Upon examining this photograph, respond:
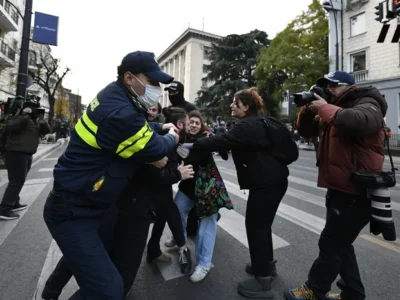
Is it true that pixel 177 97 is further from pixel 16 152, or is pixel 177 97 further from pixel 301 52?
pixel 301 52

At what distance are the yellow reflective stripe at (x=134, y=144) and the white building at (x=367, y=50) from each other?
23309 mm

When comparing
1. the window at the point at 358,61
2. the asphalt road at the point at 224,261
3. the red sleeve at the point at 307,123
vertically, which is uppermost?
the window at the point at 358,61

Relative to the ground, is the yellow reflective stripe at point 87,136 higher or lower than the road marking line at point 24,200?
higher

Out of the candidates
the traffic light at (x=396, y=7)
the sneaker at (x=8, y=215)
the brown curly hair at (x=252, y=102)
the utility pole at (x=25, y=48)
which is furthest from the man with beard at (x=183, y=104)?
the traffic light at (x=396, y=7)

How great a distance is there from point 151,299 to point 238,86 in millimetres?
28581

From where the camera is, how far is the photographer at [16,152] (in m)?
4.70

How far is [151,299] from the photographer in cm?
256

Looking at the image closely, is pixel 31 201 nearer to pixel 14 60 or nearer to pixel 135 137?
pixel 135 137

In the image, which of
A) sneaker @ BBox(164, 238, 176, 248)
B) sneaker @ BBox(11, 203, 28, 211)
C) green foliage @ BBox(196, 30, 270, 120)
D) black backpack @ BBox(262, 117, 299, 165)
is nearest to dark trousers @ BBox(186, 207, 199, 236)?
sneaker @ BBox(164, 238, 176, 248)

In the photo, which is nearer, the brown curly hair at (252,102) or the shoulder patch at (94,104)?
the shoulder patch at (94,104)

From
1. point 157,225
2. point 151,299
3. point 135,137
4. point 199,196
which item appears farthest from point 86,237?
point 157,225

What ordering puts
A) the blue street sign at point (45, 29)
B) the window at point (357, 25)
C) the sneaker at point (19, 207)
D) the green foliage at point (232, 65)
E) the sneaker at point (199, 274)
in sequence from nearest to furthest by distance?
the sneaker at point (199, 274)
the sneaker at point (19, 207)
the blue street sign at point (45, 29)
the window at point (357, 25)
the green foliage at point (232, 65)

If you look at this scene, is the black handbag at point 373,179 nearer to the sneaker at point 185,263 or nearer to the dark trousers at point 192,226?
the sneaker at point 185,263

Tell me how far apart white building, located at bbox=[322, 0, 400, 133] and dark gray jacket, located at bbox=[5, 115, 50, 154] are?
21.9 metres
